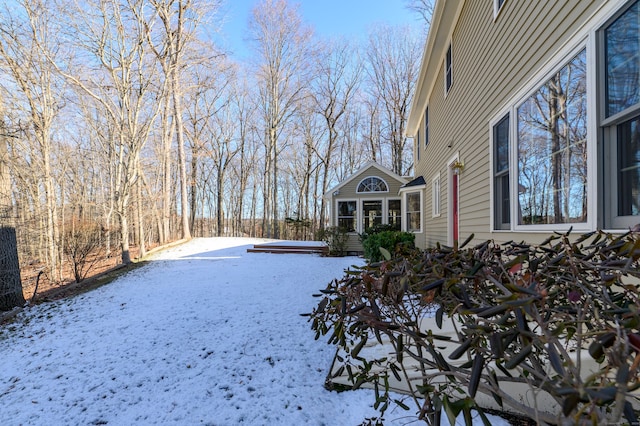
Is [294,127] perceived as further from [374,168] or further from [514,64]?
[514,64]

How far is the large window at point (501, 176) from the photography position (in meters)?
3.48

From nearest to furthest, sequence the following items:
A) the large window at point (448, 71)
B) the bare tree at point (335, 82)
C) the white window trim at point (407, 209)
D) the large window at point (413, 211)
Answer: the large window at point (448, 71) < the white window trim at point (407, 209) < the large window at point (413, 211) < the bare tree at point (335, 82)

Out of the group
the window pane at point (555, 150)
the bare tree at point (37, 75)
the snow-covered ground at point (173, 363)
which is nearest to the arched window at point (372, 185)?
the snow-covered ground at point (173, 363)

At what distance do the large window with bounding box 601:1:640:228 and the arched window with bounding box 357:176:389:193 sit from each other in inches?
369

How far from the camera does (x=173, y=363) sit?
8.98ft

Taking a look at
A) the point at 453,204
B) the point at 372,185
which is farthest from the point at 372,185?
the point at 453,204

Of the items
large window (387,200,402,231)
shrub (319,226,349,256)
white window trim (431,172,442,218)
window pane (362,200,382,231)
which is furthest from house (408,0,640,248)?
window pane (362,200,382,231)

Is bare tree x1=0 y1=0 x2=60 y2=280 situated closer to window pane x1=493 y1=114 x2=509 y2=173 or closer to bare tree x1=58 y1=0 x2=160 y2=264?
bare tree x1=58 y1=0 x2=160 y2=264

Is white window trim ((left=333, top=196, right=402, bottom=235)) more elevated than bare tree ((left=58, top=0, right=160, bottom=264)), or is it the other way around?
bare tree ((left=58, top=0, right=160, bottom=264))

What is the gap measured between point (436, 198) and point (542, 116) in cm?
446

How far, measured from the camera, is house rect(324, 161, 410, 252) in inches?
444

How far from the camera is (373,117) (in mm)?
19875

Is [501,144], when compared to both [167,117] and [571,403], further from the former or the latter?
[167,117]

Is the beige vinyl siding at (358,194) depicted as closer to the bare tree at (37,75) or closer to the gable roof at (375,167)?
the gable roof at (375,167)
